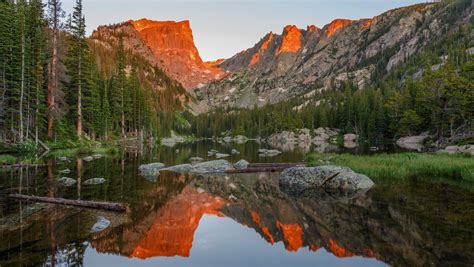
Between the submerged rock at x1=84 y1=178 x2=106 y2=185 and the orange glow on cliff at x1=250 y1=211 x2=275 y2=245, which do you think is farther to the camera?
the submerged rock at x1=84 y1=178 x2=106 y2=185

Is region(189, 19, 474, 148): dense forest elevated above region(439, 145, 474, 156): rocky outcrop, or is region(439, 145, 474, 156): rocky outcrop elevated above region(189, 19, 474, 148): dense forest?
region(189, 19, 474, 148): dense forest

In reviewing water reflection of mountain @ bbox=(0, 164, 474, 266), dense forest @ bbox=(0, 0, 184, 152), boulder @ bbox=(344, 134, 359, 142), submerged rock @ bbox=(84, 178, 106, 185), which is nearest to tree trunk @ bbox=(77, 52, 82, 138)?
dense forest @ bbox=(0, 0, 184, 152)

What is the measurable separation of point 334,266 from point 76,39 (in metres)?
53.2

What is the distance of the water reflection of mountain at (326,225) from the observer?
9641 mm

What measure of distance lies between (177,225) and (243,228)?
8.58ft

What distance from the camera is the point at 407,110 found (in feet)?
249

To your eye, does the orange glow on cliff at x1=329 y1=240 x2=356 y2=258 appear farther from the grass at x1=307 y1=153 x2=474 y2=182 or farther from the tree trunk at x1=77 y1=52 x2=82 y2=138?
the tree trunk at x1=77 y1=52 x2=82 y2=138

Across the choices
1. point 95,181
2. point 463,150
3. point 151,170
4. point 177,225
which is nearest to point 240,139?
point 463,150

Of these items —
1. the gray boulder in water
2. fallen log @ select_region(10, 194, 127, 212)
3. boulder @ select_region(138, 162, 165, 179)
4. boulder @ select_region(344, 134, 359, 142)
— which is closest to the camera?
fallen log @ select_region(10, 194, 127, 212)

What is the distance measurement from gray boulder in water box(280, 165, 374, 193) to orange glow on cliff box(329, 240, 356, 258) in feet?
28.5

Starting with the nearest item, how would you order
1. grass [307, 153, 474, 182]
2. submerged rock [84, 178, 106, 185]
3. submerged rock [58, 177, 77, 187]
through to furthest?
1. submerged rock [58, 177, 77, 187]
2. submerged rock [84, 178, 106, 185]
3. grass [307, 153, 474, 182]

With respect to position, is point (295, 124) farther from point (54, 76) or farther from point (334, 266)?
point (334, 266)

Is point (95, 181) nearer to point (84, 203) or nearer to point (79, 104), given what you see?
point (84, 203)

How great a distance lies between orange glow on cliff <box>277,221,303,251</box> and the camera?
10695mm
